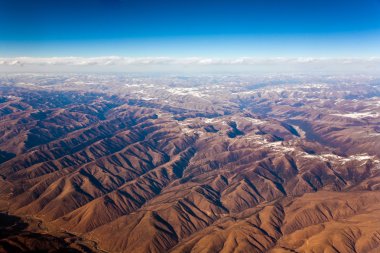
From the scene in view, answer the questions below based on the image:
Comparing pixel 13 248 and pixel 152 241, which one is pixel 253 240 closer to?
pixel 152 241

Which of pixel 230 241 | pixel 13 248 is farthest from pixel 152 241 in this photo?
pixel 13 248

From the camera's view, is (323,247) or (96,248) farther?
(96,248)

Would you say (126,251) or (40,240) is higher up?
(40,240)

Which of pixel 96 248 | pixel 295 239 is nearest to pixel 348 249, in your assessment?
pixel 295 239

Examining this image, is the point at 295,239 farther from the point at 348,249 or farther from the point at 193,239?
the point at 193,239

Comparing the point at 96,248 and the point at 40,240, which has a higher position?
the point at 40,240

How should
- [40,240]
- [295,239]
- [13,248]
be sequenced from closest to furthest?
1. [13,248]
2. [40,240]
3. [295,239]

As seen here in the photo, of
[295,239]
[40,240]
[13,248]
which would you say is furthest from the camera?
[295,239]

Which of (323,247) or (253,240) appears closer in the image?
(323,247)

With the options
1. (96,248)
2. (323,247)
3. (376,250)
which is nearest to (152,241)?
(96,248)
